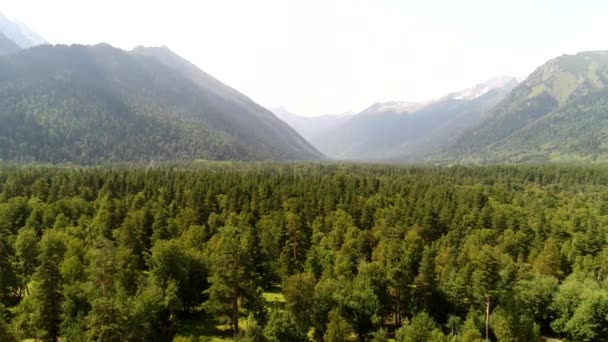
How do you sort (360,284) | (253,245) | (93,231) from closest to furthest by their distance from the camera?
(360,284), (253,245), (93,231)

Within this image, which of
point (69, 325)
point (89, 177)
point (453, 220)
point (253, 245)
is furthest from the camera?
point (89, 177)

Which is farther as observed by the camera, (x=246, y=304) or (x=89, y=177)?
(x=89, y=177)

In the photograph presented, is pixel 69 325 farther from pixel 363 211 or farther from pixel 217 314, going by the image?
pixel 363 211

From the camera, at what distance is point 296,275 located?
58.7 metres

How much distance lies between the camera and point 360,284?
58.4 metres

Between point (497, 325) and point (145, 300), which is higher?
point (145, 300)

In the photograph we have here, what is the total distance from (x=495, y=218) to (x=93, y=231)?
9468 cm

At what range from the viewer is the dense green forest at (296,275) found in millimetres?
47844

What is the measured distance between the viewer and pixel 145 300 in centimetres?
4734

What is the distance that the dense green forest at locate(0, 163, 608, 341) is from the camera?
157ft

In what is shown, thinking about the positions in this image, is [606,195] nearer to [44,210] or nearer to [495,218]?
[495,218]

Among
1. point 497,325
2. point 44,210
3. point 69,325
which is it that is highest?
point 44,210

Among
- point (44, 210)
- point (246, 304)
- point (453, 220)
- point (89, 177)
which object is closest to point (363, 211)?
point (453, 220)

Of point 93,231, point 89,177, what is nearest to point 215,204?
point 93,231
